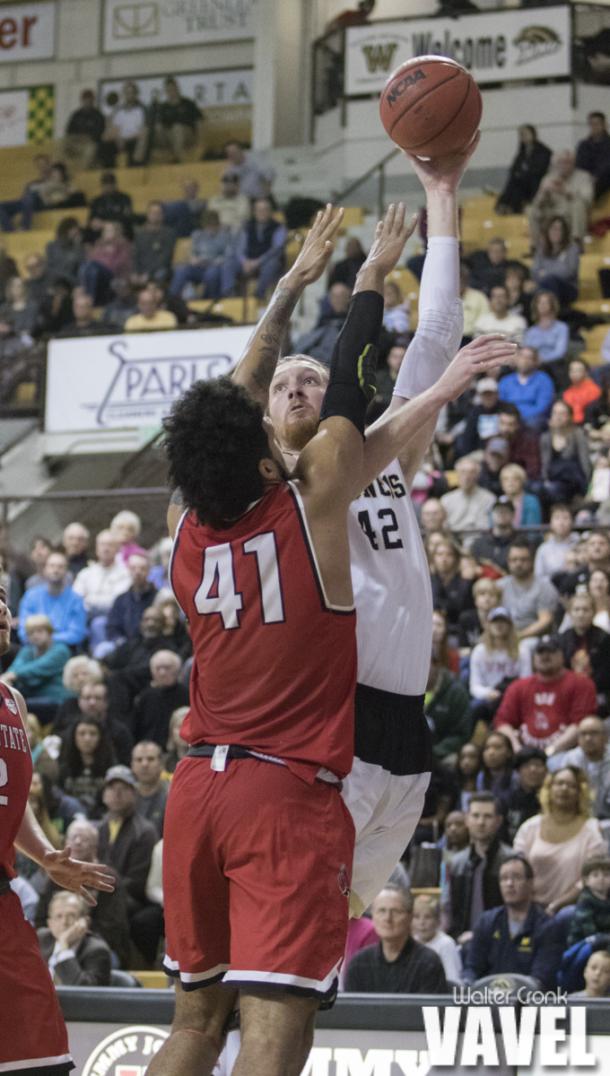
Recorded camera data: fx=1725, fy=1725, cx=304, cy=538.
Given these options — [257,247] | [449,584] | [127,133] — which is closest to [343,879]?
[449,584]

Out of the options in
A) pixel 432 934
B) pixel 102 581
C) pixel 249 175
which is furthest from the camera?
pixel 249 175

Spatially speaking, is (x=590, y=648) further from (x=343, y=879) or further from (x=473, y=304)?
(x=343, y=879)

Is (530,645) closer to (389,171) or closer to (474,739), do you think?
(474,739)

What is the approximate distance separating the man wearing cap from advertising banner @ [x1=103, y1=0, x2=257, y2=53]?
1233cm

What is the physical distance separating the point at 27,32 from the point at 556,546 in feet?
50.5

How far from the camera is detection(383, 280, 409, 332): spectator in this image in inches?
610

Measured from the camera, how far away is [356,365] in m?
4.47

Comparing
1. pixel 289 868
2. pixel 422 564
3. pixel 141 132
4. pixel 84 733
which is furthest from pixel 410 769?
pixel 141 132

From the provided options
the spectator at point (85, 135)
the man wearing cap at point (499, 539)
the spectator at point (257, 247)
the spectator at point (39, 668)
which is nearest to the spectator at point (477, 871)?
the man wearing cap at point (499, 539)

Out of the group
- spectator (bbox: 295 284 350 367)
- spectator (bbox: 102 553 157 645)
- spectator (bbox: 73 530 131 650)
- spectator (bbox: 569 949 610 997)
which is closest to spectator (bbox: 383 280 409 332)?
spectator (bbox: 295 284 350 367)

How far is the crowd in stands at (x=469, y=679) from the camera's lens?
883 cm

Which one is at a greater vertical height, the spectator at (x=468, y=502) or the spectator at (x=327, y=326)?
the spectator at (x=327, y=326)

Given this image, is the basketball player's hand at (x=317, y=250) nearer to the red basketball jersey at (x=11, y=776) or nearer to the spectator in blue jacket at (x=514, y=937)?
the red basketball jersey at (x=11, y=776)

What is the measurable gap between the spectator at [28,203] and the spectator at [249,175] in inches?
112
